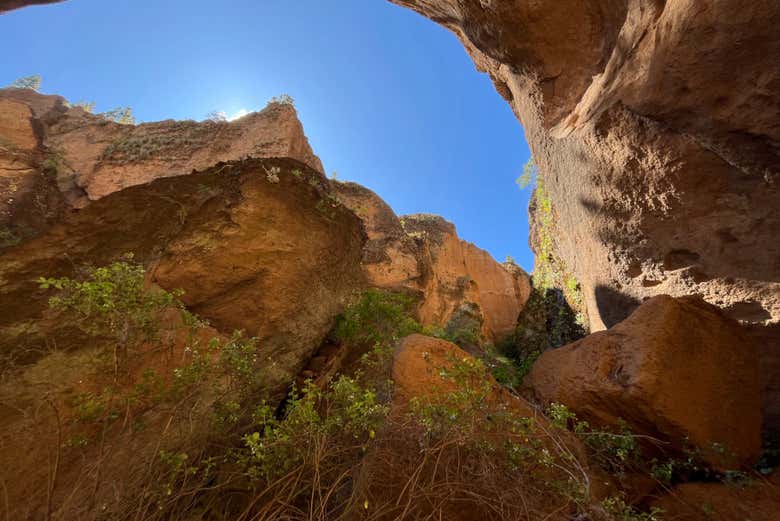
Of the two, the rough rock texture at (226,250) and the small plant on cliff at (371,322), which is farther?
the small plant on cliff at (371,322)

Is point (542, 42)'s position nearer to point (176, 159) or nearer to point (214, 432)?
point (176, 159)

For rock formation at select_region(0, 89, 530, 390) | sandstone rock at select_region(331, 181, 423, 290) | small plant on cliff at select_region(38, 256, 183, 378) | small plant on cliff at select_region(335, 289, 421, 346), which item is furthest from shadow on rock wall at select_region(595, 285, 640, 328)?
small plant on cliff at select_region(38, 256, 183, 378)

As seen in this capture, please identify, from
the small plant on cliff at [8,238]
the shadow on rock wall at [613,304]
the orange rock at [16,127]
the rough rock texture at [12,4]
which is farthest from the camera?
the shadow on rock wall at [613,304]

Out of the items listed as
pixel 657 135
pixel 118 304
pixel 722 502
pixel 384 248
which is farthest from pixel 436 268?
pixel 118 304

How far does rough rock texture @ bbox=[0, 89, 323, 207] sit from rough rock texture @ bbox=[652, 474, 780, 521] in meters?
7.22

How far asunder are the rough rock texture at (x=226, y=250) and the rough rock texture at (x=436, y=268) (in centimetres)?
109

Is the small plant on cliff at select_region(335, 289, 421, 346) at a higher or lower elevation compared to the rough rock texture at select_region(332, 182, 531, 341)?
lower

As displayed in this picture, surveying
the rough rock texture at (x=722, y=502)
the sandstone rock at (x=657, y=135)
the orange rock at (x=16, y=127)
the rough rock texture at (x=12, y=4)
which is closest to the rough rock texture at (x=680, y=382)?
the rough rock texture at (x=722, y=502)

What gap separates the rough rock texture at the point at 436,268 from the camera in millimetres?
12727

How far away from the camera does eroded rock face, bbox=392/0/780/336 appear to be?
11.8ft

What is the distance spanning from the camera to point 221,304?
21.1 ft

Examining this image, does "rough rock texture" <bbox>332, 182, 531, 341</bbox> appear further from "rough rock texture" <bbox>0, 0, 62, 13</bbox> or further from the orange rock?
"rough rock texture" <bbox>0, 0, 62, 13</bbox>

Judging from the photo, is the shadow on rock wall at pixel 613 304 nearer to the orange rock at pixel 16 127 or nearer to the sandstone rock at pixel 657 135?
the sandstone rock at pixel 657 135

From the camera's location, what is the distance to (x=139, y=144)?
6254 millimetres
